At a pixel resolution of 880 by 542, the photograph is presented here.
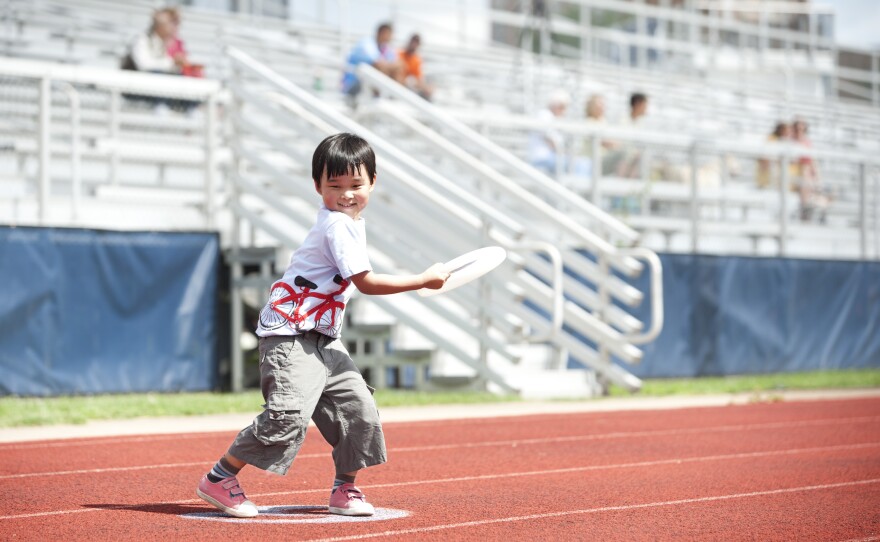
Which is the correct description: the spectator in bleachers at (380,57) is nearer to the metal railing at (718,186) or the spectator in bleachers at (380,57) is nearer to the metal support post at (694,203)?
the metal railing at (718,186)

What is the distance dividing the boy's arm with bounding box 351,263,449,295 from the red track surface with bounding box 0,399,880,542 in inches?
39.5

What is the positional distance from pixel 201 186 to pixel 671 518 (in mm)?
9211

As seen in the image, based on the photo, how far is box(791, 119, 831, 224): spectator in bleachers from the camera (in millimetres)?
18422

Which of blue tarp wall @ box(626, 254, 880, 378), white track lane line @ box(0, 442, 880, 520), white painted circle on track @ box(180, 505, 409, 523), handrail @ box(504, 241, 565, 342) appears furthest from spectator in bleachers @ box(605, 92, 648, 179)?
white painted circle on track @ box(180, 505, 409, 523)

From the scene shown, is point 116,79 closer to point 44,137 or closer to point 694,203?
point 44,137

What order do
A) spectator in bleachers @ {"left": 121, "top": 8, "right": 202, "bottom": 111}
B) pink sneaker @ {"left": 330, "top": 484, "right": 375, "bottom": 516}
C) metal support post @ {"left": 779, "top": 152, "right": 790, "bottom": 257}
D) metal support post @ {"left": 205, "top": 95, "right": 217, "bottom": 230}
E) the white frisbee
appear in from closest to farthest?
the white frisbee < pink sneaker @ {"left": 330, "top": 484, "right": 375, "bottom": 516} < metal support post @ {"left": 205, "top": 95, "right": 217, "bottom": 230} < spectator in bleachers @ {"left": 121, "top": 8, "right": 202, "bottom": 111} < metal support post @ {"left": 779, "top": 152, "right": 790, "bottom": 257}

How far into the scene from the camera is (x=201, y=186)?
14.2 m

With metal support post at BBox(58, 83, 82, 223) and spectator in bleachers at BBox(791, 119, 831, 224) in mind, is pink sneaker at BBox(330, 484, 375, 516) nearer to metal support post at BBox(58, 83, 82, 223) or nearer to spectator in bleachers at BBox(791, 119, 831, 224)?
metal support post at BBox(58, 83, 82, 223)

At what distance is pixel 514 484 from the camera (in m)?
7.22

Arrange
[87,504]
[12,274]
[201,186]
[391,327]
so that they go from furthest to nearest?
[201,186] → [391,327] → [12,274] → [87,504]

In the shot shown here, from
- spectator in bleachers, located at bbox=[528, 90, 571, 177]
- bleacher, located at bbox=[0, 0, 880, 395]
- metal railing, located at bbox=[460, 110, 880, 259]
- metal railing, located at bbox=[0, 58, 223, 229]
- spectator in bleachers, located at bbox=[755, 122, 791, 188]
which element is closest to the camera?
metal railing, located at bbox=[0, 58, 223, 229]

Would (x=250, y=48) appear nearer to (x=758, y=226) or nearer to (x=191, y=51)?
(x=191, y=51)

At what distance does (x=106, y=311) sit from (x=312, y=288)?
23.9 ft

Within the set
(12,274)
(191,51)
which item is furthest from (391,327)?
(191,51)
